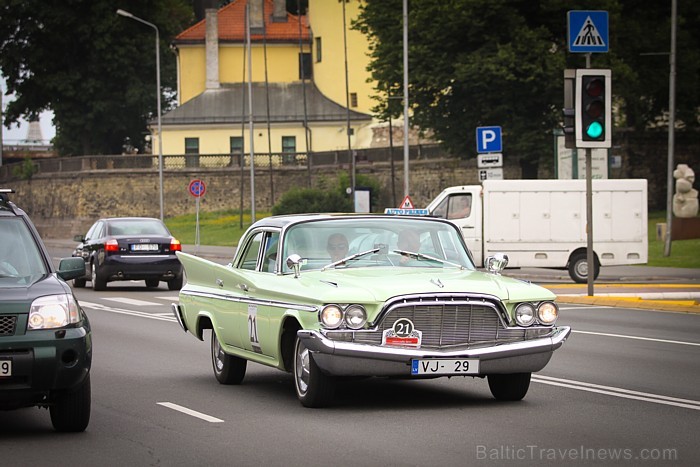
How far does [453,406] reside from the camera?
36.0 ft

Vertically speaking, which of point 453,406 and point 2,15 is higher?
point 2,15

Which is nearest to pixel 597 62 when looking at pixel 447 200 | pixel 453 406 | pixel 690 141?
pixel 690 141

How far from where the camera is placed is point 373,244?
11.9 m

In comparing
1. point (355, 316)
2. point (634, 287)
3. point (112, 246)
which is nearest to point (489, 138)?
point (634, 287)

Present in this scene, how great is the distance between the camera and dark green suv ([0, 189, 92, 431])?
919cm

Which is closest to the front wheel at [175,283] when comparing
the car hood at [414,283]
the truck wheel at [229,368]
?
the truck wheel at [229,368]

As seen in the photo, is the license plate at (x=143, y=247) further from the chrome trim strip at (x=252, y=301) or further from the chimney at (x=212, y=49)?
the chimney at (x=212, y=49)

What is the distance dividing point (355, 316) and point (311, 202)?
5828 cm

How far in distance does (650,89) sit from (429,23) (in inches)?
478

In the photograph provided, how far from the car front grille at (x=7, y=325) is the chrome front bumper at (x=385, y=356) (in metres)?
2.26

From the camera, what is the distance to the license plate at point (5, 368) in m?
9.13

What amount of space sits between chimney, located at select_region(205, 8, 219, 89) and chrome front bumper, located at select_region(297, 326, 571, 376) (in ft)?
284

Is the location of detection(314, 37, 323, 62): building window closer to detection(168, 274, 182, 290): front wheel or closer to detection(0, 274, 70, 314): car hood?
detection(168, 274, 182, 290): front wheel

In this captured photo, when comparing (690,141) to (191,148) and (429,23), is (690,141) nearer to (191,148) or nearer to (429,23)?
(429,23)
